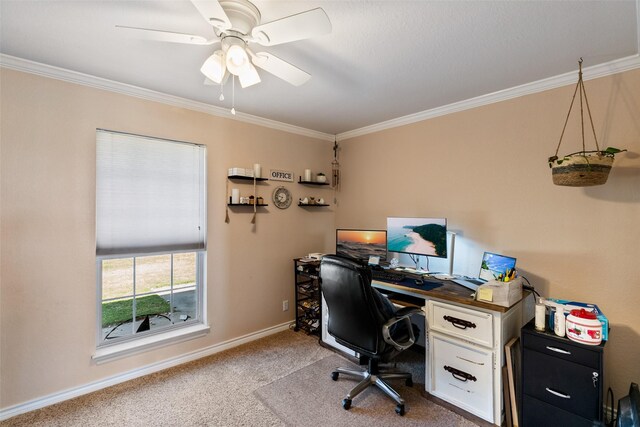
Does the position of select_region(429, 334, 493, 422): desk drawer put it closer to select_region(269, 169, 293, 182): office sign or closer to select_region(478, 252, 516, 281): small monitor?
select_region(478, 252, 516, 281): small monitor

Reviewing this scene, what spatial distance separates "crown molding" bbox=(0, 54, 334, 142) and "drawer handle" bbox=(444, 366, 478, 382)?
2.85 m

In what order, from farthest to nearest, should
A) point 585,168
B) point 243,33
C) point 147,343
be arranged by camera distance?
point 147,343
point 585,168
point 243,33

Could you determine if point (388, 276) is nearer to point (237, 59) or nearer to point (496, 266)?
point (496, 266)

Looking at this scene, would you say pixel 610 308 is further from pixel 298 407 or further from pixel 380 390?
pixel 298 407

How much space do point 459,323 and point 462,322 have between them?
23 millimetres

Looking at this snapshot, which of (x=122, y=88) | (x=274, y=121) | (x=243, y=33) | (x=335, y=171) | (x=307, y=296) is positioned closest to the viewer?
(x=243, y=33)

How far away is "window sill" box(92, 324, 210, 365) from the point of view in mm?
2254

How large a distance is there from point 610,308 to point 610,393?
1.85 feet

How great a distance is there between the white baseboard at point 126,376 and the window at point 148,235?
0.28 metres

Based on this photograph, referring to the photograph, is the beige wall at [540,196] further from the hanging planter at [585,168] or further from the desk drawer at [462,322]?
the desk drawer at [462,322]

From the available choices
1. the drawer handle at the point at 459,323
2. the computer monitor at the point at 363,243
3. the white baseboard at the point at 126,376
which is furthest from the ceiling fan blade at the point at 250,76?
the white baseboard at the point at 126,376

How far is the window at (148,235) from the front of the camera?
7.53 ft

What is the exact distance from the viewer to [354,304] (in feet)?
6.37

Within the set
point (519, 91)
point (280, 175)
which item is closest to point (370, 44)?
point (519, 91)
